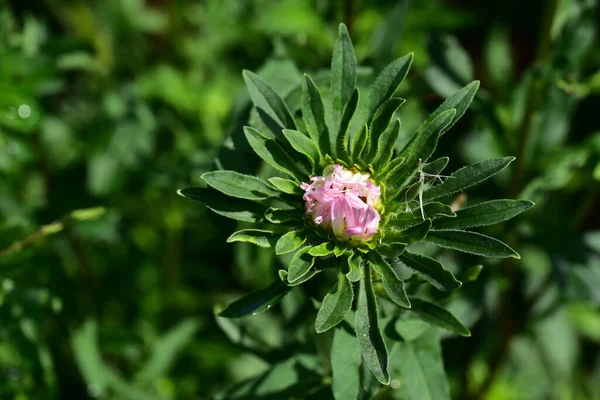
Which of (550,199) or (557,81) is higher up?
(557,81)

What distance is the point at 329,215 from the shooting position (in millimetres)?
1770

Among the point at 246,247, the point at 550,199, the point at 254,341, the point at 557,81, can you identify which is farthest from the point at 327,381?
the point at 550,199

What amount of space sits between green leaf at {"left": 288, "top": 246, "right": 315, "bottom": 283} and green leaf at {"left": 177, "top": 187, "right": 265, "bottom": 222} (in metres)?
0.18

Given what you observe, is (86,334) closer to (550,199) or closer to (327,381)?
(327,381)

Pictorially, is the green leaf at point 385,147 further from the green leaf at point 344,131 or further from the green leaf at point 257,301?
the green leaf at point 257,301

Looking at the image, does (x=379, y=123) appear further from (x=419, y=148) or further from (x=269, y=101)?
(x=269, y=101)

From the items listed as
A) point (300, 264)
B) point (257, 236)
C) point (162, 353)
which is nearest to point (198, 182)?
point (162, 353)

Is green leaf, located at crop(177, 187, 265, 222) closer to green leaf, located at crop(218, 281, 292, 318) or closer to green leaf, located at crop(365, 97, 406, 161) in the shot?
green leaf, located at crop(218, 281, 292, 318)

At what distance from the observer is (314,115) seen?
1.81 metres

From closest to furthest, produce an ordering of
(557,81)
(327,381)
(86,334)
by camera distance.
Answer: (327,381) < (557,81) < (86,334)

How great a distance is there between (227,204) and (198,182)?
1528 mm

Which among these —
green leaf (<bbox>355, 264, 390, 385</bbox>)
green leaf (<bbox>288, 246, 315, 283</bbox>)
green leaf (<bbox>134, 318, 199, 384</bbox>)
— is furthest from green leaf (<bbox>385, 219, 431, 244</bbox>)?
green leaf (<bbox>134, 318, 199, 384</bbox>)

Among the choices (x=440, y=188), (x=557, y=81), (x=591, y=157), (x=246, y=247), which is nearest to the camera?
(x=440, y=188)

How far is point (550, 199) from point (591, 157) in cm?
49
